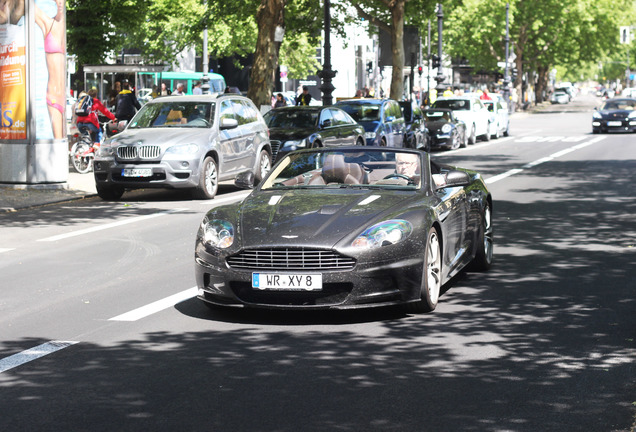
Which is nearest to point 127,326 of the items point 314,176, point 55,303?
point 55,303

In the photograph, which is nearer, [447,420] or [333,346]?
[447,420]

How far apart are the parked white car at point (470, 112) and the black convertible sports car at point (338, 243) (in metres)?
28.8

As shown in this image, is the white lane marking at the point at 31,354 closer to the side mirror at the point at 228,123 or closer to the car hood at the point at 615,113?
the side mirror at the point at 228,123

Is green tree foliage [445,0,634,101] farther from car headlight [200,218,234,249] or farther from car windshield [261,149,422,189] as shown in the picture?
car headlight [200,218,234,249]

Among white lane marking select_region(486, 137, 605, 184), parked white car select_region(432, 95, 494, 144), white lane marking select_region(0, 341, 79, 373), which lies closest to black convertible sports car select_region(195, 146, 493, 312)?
white lane marking select_region(0, 341, 79, 373)

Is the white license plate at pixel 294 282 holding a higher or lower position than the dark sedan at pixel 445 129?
lower

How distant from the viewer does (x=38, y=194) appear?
19156mm

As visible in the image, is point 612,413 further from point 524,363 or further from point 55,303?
point 55,303

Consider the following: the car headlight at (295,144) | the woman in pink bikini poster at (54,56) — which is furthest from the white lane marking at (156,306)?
the car headlight at (295,144)

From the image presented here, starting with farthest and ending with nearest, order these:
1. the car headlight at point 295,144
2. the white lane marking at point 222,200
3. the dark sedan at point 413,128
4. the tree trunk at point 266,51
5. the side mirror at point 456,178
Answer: the dark sedan at point 413,128, the tree trunk at point 266,51, the car headlight at point 295,144, the white lane marking at point 222,200, the side mirror at point 456,178

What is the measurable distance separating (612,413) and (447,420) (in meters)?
0.86

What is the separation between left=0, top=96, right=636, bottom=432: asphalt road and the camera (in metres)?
5.77

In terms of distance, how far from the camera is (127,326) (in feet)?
26.7

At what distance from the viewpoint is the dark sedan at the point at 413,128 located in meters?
30.5
